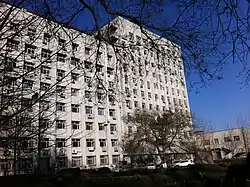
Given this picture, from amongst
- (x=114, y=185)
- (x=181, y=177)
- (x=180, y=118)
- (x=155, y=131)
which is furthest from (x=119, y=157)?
(x=114, y=185)

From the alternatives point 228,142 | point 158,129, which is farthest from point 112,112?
point 228,142

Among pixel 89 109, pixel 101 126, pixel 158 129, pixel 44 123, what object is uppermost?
pixel 89 109

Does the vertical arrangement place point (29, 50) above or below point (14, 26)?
below

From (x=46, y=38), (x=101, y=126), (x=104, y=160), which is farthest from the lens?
(x=101, y=126)

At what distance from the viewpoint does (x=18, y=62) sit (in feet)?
17.1

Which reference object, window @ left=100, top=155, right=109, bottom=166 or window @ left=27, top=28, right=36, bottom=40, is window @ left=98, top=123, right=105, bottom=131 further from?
window @ left=27, top=28, right=36, bottom=40

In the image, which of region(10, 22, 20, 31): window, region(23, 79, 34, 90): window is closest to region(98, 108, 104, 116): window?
region(23, 79, 34, 90): window

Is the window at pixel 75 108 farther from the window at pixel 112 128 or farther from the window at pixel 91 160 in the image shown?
the window at pixel 112 128

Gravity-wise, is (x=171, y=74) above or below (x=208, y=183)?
above

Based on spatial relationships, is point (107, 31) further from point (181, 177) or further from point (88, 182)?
point (181, 177)

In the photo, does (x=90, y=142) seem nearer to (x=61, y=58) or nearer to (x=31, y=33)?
(x=61, y=58)

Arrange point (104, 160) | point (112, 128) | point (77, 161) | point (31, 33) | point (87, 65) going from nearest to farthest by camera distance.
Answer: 1. point (31, 33)
2. point (87, 65)
3. point (77, 161)
4. point (104, 160)
5. point (112, 128)

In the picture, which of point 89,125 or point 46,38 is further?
point 89,125

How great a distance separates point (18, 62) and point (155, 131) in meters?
31.0
